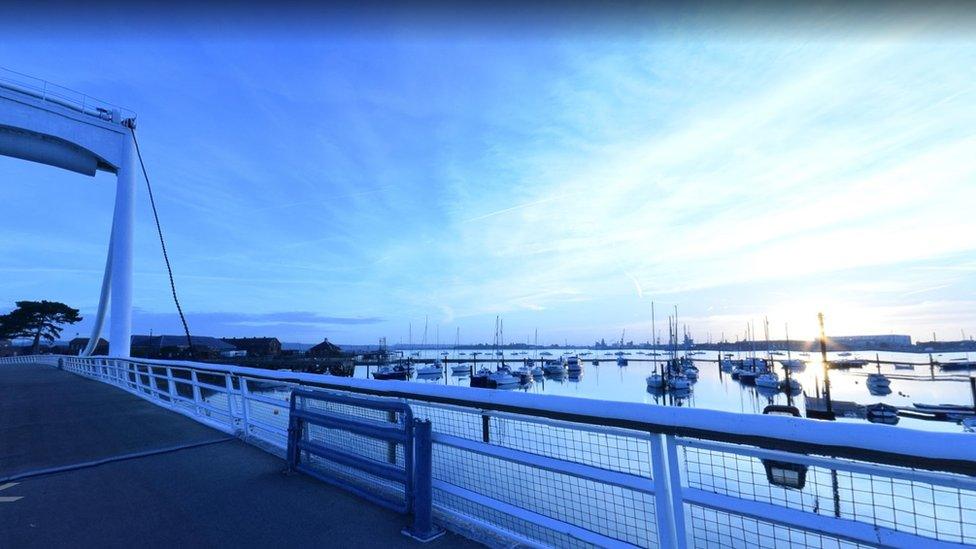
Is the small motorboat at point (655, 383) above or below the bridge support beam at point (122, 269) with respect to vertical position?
below

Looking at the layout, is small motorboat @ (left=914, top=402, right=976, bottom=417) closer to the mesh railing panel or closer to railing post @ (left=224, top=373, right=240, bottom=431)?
the mesh railing panel

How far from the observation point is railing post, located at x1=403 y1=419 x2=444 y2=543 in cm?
321

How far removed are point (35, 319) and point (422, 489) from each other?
78.3 metres

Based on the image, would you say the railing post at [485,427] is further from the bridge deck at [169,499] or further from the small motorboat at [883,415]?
the small motorboat at [883,415]

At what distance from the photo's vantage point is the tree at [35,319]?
179 feet

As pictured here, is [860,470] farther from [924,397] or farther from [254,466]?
[924,397]

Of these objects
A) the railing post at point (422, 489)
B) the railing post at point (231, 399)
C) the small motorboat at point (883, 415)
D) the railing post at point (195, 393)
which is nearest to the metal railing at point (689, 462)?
the railing post at point (422, 489)

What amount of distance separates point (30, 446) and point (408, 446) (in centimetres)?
621

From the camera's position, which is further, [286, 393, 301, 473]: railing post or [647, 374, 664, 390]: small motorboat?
[647, 374, 664, 390]: small motorboat

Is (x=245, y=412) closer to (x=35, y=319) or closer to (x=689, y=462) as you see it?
(x=689, y=462)

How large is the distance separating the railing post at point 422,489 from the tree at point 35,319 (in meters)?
75.8

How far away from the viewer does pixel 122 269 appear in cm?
1642

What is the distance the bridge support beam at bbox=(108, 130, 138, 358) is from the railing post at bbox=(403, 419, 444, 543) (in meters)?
18.1

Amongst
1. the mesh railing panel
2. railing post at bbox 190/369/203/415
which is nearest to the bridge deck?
railing post at bbox 190/369/203/415
